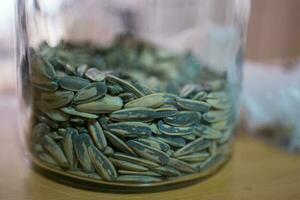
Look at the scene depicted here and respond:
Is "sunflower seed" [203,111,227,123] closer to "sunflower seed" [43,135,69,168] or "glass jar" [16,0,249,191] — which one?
"glass jar" [16,0,249,191]

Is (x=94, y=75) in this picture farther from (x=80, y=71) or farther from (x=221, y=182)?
(x=221, y=182)

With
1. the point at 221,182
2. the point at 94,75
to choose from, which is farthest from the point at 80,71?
the point at 221,182

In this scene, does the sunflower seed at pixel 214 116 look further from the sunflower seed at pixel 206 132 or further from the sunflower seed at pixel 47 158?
the sunflower seed at pixel 47 158

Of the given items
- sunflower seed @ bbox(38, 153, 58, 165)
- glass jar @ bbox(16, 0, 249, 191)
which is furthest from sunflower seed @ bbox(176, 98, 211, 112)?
sunflower seed @ bbox(38, 153, 58, 165)

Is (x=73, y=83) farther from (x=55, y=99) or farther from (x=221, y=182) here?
(x=221, y=182)

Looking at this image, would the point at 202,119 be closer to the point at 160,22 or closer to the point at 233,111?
the point at 233,111

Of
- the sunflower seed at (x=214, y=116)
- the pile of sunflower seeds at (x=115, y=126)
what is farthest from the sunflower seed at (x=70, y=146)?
the sunflower seed at (x=214, y=116)

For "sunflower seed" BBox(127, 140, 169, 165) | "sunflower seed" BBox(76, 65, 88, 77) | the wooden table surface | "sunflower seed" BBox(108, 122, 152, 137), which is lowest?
the wooden table surface

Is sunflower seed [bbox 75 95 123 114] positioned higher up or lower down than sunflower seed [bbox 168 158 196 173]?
higher up
